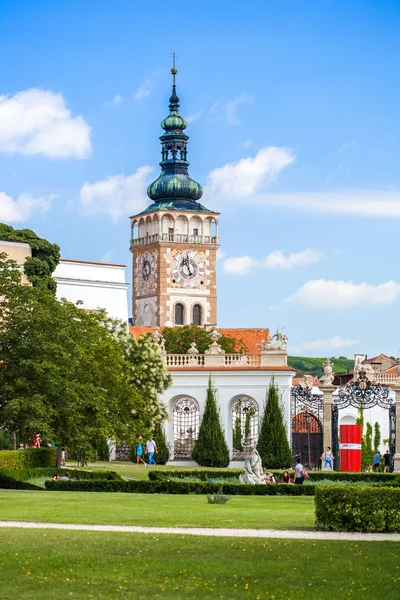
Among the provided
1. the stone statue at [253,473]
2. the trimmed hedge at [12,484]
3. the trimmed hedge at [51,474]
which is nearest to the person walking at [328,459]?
the stone statue at [253,473]

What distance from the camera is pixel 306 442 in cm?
6794

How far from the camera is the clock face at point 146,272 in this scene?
13625 centimetres

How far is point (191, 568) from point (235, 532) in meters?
5.58

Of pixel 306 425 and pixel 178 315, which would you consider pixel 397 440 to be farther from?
pixel 178 315

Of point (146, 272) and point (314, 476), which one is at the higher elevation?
point (146, 272)

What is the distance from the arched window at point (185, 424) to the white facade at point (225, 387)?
0.36m

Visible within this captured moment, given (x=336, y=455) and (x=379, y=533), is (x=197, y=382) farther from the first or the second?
(x=379, y=533)

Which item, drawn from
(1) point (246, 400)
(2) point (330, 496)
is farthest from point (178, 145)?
(2) point (330, 496)

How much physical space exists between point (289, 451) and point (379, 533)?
1528 inches

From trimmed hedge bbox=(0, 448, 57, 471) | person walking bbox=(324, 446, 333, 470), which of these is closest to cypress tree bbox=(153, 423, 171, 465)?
person walking bbox=(324, 446, 333, 470)

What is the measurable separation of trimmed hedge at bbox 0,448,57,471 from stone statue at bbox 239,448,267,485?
7.85 meters

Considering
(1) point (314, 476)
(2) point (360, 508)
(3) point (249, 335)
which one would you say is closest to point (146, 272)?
(3) point (249, 335)

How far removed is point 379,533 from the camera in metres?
25.5

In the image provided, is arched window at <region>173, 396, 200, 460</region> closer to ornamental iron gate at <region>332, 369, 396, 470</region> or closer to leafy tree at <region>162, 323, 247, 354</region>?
ornamental iron gate at <region>332, 369, 396, 470</region>
